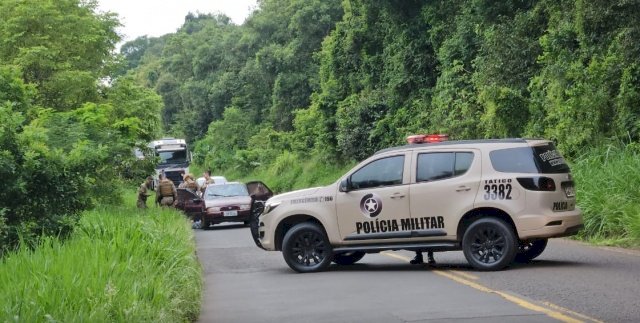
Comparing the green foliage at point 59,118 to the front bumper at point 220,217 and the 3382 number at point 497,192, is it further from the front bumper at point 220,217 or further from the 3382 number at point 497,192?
the 3382 number at point 497,192

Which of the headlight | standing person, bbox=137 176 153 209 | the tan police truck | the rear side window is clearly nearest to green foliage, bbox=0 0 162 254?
standing person, bbox=137 176 153 209

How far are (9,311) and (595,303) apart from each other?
5.99 metres

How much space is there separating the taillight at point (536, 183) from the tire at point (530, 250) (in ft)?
3.95

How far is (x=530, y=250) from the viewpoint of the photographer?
48.0 ft

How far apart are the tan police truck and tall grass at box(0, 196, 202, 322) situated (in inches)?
104

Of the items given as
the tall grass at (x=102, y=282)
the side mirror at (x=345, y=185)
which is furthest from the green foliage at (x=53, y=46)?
the tall grass at (x=102, y=282)

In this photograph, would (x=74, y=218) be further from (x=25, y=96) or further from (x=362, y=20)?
(x=362, y=20)

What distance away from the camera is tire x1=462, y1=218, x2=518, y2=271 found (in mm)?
13461

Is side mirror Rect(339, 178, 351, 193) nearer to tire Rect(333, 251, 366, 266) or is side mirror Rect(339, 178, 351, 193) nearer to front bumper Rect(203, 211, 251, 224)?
tire Rect(333, 251, 366, 266)

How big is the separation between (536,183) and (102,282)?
6.85 metres

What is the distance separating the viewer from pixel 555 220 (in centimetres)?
1333

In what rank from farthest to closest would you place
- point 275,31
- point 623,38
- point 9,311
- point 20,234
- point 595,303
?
point 275,31 → point 623,38 → point 20,234 → point 595,303 → point 9,311

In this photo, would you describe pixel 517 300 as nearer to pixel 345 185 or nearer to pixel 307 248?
pixel 345 185

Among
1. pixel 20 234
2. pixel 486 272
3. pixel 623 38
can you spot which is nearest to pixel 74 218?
pixel 20 234
